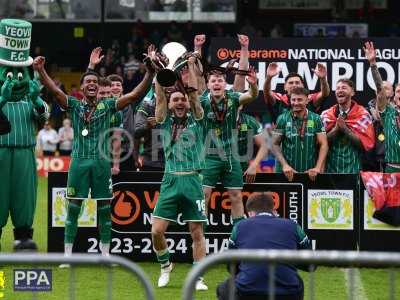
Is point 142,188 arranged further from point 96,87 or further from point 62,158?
point 62,158

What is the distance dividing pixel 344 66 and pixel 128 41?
48.8ft

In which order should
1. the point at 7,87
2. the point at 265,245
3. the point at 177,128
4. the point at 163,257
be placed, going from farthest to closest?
the point at 163,257 < the point at 177,128 < the point at 7,87 < the point at 265,245

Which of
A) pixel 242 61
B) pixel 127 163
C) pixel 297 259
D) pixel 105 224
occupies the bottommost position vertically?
pixel 105 224

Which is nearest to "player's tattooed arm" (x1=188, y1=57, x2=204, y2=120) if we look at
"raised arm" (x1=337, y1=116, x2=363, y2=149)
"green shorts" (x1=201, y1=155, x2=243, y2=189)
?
"green shorts" (x1=201, y1=155, x2=243, y2=189)

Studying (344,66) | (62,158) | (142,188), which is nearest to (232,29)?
(62,158)

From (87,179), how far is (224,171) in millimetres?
1438

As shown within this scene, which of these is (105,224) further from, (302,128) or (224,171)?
(302,128)

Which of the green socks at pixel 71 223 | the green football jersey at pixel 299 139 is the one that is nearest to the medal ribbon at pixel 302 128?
the green football jersey at pixel 299 139

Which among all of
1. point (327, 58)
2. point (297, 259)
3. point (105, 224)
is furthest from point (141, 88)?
point (297, 259)

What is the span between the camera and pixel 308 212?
12609mm

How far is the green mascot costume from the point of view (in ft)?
34.0

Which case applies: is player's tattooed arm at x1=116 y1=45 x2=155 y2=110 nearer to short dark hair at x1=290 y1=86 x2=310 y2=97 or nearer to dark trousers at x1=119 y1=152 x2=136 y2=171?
short dark hair at x1=290 y1=86 x2=310 y2=97

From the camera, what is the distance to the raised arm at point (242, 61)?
12289 mm

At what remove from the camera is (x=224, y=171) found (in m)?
12.3
